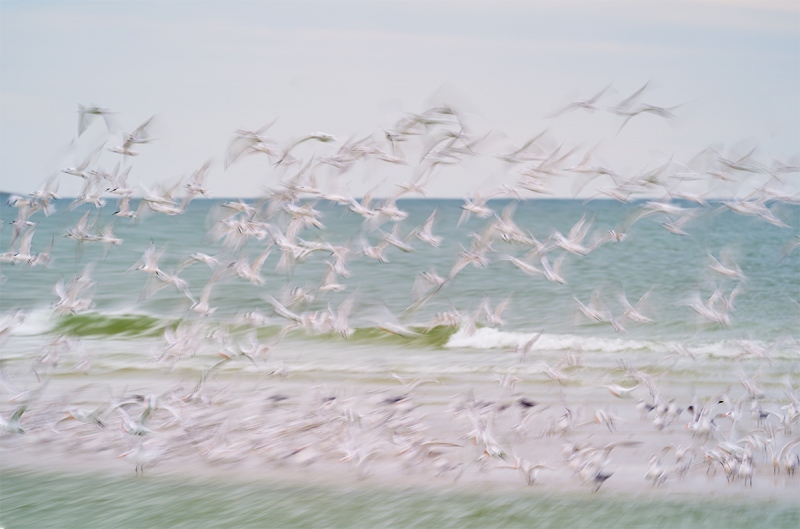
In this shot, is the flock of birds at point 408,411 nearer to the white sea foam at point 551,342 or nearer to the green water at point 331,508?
the green water at point 331,508

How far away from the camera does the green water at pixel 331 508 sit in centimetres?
729

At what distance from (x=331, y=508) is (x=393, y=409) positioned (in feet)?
6.21

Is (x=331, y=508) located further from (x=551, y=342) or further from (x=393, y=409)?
(x=551, y=342)

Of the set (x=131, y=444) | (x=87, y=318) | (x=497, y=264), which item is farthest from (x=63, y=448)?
(x=497, y=264)

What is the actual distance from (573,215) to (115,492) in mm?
57698

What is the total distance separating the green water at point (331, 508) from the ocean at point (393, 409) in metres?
0.02

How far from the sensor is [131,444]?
8.61 meters

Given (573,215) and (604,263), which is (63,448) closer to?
(604,263)

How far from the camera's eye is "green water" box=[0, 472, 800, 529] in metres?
7.29

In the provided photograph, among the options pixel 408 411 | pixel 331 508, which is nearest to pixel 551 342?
pixel 408 411

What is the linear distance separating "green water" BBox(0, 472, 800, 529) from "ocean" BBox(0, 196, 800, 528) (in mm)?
22

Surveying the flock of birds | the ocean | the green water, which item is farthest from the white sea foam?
the green water

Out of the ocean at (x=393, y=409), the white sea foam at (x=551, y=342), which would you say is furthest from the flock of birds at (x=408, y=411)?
the white sea foam at (x=551, y=342)

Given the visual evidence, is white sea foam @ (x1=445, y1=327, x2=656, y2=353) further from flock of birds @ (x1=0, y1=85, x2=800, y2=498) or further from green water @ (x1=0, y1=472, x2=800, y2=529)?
green water @ (x1=0, y1=472, x2=800, y2=529)
